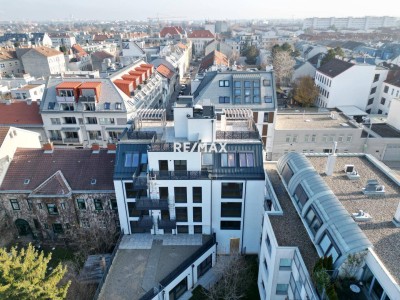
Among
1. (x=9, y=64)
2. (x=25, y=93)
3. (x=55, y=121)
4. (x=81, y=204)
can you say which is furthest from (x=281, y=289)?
(x=9, y=64)

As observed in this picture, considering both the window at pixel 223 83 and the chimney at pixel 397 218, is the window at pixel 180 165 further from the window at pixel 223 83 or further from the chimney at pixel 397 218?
the window at pixel 223 83

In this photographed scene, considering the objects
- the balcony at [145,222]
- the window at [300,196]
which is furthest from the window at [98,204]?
the window at [300,196]

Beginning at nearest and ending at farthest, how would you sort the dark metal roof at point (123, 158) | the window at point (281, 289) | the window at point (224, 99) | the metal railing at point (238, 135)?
the window at point (281, 289) < the dark metal roof at point (123, 158) < the metal railing at point (238, 135) < the window at point (224, 99)

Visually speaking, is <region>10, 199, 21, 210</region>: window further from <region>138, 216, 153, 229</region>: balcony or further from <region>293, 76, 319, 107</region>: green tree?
<region>293, 76, 319, 107</region>: green tree

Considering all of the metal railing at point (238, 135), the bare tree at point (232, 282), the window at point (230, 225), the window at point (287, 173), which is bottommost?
the bare tree at point (232, 282)

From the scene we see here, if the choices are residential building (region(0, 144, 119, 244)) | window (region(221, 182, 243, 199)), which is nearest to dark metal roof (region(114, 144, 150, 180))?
residential building (region(0, 144, 119, 244))

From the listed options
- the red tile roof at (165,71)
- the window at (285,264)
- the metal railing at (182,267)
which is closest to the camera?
the window at (285,264)

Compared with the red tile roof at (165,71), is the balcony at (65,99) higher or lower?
higher
